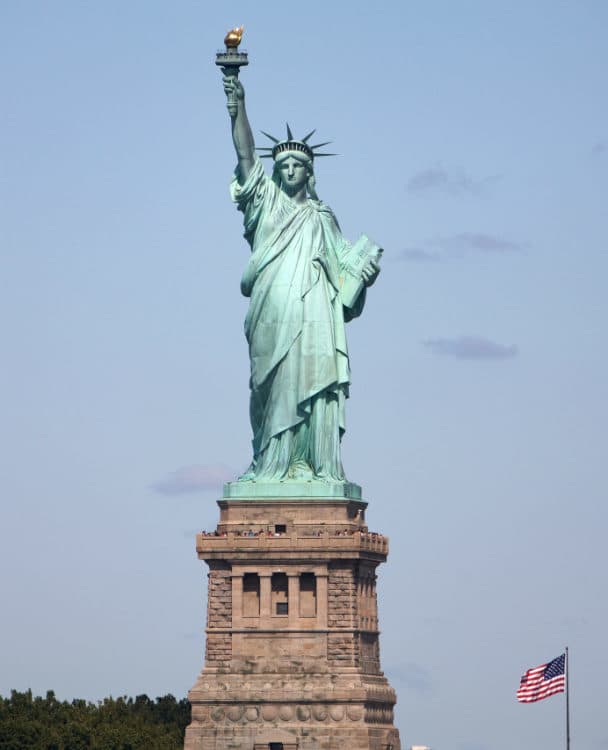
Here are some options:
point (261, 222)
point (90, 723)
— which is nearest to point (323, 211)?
point (261, 222)

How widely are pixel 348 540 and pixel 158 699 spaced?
23.0 m

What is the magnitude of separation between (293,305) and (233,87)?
6.88 m

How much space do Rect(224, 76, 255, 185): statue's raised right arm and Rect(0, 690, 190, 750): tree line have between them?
65.0 ft

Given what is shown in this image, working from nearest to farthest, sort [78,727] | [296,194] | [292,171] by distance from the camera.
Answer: [292,171] < [296,194] < [78,727]

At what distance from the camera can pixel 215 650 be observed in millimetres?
111438

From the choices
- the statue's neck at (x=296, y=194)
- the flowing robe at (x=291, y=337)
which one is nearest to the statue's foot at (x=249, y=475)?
the flowing robe at (x=291, y=337)

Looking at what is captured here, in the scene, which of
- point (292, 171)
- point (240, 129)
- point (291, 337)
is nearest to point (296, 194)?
point (292, 171)

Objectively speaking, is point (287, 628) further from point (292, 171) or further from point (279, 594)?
point (292, 171)

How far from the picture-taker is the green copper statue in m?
112

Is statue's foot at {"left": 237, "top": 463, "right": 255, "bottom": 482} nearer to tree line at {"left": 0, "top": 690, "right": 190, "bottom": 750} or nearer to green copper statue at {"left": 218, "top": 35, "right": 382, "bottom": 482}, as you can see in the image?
green copper statue at {"left": 218, "top": 35, "right": 382, "bottom": 482}

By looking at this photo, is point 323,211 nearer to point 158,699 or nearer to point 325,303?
point 325,303

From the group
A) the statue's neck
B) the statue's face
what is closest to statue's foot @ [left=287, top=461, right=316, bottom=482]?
the statue's neck

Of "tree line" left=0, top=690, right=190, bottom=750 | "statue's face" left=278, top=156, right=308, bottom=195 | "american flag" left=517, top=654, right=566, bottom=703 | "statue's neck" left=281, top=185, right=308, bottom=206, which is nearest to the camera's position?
"american flag" left=517, top=654, right=566, bottom=703

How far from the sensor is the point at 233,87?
11294cm
